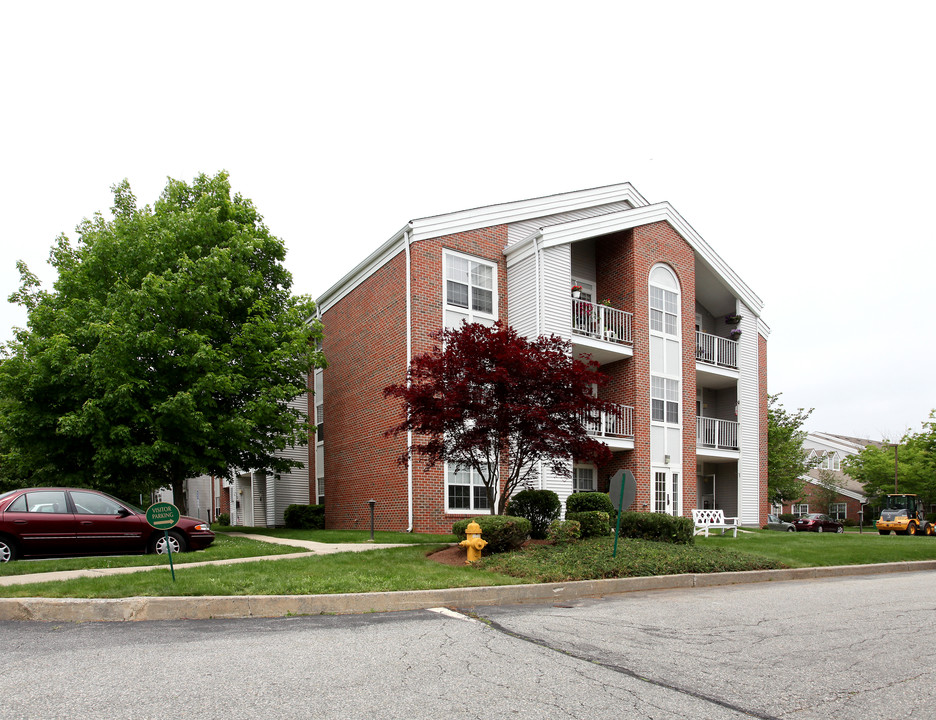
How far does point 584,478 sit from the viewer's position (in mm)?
24297

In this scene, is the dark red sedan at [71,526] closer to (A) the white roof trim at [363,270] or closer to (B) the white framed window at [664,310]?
(A) the white roof trim at [363,270]

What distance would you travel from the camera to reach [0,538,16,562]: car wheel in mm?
12242

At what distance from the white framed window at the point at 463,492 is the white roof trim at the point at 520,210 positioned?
21.8ft

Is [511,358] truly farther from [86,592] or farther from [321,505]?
[321,505]

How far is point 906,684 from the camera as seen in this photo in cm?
557

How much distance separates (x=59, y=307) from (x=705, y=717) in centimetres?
2127

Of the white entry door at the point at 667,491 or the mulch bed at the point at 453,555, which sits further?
the white entry door at the point at 667,491

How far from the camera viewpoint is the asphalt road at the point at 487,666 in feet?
15.9

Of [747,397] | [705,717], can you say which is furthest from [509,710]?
[747,397]

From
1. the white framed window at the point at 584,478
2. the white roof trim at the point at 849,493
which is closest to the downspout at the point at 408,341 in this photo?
the white framed window at the point at 584,478

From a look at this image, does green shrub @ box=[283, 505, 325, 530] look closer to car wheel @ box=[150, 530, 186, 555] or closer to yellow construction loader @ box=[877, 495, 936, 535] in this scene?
car wheel @ box=[150, 530, 186, 555]

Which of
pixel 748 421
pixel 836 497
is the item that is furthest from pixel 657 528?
pixel 836 497

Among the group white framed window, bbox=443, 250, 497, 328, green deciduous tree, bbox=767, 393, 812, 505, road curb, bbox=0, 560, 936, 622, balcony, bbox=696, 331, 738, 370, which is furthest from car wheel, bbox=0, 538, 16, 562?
green deciduous tree, bbox=767, 393, 812, 505

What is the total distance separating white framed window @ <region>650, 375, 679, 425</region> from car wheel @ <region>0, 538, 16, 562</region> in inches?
696
